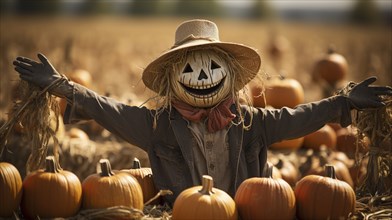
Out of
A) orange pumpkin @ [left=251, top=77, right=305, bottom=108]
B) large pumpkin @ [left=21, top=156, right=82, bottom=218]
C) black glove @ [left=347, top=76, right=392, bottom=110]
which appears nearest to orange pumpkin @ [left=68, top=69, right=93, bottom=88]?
orange pumpkin @ [left=251, top=77, right=305, bottom=108]

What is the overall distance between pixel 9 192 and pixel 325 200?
2231mm

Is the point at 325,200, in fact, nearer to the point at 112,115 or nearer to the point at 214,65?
the point at 214,65

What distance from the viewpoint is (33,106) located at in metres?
4.76

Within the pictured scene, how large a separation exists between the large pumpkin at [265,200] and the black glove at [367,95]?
109 centimetres

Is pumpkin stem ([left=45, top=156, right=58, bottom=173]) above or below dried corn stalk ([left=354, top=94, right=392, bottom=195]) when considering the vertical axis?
above

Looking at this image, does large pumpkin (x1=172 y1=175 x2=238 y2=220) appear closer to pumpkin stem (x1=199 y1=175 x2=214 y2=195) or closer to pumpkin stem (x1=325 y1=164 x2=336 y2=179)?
pumpkin stem (x1=199 y1=175 x2=214 y2=195)

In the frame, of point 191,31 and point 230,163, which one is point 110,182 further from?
point 191,31

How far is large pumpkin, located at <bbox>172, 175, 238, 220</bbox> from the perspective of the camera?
4.05 metres

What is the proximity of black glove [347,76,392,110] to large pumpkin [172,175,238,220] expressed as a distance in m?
1.49

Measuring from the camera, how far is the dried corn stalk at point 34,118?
15.4 feet

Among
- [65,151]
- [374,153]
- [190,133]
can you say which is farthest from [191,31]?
[65,151]

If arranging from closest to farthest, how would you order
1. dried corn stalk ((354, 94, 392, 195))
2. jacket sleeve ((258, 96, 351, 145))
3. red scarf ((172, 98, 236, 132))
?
red scarf ((172, 98, 236, 132)), jacket sleeve ((258, 96, 351, 145)), dried corn stalk ((354, 94, 392, 195))

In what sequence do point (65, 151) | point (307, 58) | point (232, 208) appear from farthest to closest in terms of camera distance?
1. point (307, 58)
2. point (65, 151)
3. point (232, 208)

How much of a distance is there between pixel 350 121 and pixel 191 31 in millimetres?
1483
